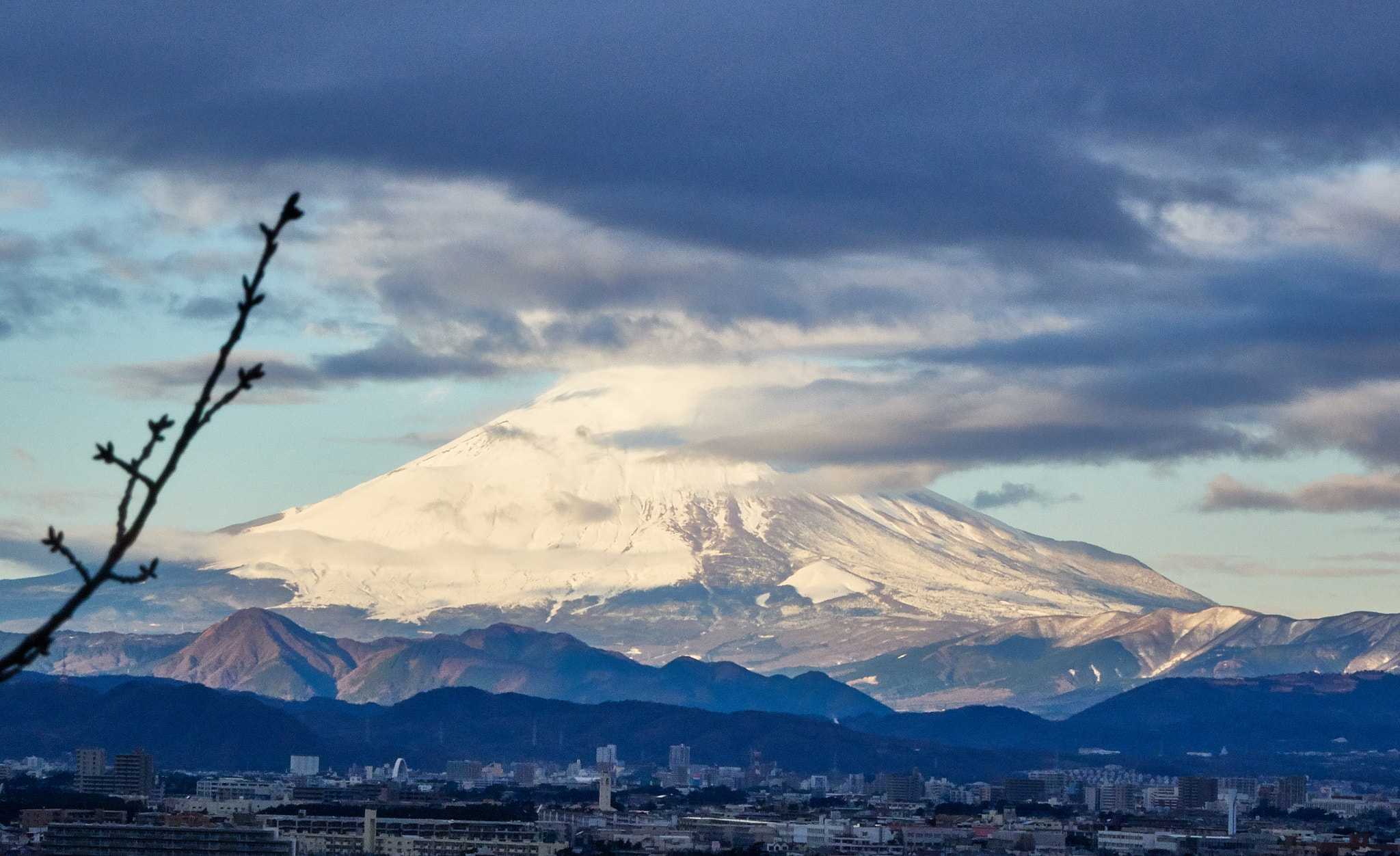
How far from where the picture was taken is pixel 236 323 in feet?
26.1

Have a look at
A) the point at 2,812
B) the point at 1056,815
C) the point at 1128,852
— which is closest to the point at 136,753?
the point at 2,812

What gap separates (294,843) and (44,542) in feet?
365

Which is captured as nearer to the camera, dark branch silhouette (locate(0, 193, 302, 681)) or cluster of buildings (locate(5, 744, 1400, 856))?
dark branch silhouette (locate(0, 193, 302, 681))

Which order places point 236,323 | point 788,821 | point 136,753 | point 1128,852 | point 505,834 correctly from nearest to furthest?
point 236,323 → point 505,834 → point 1128,852 → point 788,821 → point 136,753

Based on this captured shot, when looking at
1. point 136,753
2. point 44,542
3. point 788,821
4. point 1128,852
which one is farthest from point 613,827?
point 44,542

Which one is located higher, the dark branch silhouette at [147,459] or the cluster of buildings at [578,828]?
the dark branch silhouette at [147,459]

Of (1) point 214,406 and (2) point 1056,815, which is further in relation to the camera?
(2) point 1056,815

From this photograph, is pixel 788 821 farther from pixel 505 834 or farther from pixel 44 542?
pixel 44 542

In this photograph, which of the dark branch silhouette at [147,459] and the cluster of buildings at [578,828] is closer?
the dark branch silhouette at [147,459]

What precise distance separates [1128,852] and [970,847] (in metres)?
9.11

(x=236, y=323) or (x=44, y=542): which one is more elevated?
(x=236, y=323)

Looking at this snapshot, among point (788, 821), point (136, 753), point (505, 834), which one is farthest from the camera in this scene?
point (136, 753)

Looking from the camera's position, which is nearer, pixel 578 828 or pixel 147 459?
pixel 147 459

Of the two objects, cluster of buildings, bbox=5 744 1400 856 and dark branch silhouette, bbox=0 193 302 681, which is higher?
dark branch silhouette, bbox=0 193 302 681
